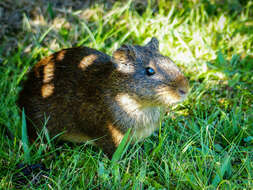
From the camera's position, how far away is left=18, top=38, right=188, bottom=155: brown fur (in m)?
3.14

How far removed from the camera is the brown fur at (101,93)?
10.3 ft

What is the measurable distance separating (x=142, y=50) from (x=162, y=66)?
1.02ft

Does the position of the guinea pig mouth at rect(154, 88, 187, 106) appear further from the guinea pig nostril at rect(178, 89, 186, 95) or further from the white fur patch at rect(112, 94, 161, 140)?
the white fur patch at rect(112, 94, 161, 140)

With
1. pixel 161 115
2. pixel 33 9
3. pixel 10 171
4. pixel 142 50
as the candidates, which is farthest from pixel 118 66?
pixel 33 9

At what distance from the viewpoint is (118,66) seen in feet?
10.8

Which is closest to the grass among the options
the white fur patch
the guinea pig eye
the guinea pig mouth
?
the white fur patch

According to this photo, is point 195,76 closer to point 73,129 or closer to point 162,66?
point 162,66

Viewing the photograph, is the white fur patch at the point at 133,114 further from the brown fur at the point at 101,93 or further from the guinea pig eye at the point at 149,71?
the guinea pig eye at the point at 149,71

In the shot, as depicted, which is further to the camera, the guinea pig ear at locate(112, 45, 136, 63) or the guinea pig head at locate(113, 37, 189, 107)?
the guinea pig ear at locate(112, 45, 136, 63)

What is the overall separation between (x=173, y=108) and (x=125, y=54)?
3.85ft

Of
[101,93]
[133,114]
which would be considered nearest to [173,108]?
[133,114]

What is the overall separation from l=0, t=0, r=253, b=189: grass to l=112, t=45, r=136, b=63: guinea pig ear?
2.63ft

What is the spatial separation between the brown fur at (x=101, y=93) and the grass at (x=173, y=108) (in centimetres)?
20

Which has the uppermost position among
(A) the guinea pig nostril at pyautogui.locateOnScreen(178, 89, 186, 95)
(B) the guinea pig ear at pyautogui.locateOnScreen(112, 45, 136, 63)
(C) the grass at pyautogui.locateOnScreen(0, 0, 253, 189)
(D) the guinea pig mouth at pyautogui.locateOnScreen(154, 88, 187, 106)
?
(B) the guinea pig ear at pyautogui.locateOnScreen(112, 45, 136, 63)
